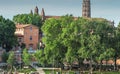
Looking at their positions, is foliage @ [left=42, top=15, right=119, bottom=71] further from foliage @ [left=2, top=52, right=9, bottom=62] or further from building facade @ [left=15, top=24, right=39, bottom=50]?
building facade @ [left=15, top=24, right=39, bottom=50]

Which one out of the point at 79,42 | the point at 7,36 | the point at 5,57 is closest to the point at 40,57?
the point at 79,42

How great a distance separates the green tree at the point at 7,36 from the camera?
343 feet

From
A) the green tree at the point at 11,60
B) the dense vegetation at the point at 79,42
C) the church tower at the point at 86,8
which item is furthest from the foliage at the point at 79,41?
the church tower at the point at 86,8

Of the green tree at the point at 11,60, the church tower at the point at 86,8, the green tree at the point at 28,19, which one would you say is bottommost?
the green tree at the point at 11,60

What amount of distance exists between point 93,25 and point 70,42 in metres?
4.18

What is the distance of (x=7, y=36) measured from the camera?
344 feet

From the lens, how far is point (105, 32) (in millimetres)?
88312

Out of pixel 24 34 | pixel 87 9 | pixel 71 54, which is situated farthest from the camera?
pixel 87 9

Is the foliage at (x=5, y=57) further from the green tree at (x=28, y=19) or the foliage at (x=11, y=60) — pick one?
the green tree at (x=28, y=19)

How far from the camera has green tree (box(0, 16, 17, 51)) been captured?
104688 mm

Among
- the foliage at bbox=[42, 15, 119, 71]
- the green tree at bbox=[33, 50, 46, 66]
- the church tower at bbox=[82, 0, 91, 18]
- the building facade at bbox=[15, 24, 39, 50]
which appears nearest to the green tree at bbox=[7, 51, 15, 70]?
the green tree at bbox=[33, 50, 46, 66]

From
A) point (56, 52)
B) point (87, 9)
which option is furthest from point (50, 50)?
point (87, 9)

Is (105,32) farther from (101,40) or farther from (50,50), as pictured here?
(50,50)

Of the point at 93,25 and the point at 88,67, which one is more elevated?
the point at 93,25
